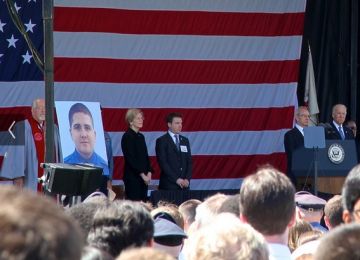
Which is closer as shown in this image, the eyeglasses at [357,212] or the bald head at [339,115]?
the eyeglasses at [357,212]

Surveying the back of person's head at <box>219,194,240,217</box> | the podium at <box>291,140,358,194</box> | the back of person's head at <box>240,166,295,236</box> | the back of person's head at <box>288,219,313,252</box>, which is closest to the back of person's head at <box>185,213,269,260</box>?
the back of person's head at <box>240,166,295,236</box>

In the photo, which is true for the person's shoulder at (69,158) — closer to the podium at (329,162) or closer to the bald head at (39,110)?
the bald head at (39,110)

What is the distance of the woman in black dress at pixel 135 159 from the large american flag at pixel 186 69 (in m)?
0.65

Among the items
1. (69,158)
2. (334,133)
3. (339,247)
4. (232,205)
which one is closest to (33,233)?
(339,247)

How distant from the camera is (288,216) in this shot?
2.55m

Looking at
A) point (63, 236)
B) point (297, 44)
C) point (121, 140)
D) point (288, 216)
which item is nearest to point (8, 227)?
point (63, 236)

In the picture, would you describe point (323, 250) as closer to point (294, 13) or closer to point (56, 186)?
point (56, 186)

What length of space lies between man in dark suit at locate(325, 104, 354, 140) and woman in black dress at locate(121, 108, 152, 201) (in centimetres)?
243

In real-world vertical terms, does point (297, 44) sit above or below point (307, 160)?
above

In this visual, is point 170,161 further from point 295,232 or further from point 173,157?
point 295,232

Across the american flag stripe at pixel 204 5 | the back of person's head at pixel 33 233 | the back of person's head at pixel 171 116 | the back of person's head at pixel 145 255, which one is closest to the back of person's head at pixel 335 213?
the back of person's head at pixel 145 255

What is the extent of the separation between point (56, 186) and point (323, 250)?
3.95m

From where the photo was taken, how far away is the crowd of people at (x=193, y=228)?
106 centimetres

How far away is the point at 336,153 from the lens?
10.4m
